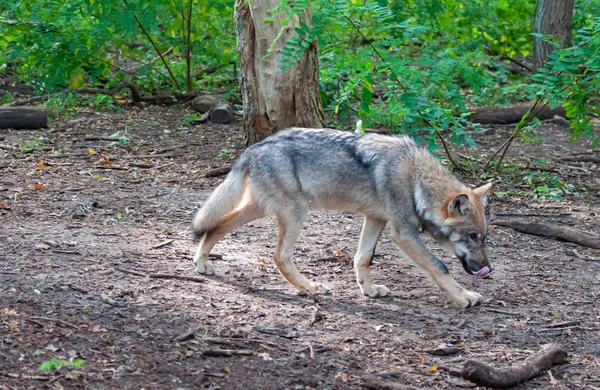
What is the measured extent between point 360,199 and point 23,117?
23.0 feet

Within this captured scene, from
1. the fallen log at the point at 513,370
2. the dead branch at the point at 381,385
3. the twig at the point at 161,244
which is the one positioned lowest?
the twig at the point at 161,244

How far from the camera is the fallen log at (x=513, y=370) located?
464cm

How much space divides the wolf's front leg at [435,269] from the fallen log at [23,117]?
7259 millimetres

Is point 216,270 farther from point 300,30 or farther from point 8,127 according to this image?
point 8,127

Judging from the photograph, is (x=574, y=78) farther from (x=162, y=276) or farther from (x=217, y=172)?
(x=162, y=276)

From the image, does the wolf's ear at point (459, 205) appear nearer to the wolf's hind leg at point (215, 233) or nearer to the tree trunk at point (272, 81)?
the wolf's hind leg at point (215, 233)

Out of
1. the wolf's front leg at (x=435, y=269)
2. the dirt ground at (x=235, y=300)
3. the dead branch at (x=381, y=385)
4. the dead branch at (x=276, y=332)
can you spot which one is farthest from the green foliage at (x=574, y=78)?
the dead branch at (x=381, y=385)

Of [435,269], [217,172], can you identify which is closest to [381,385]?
[435,269]

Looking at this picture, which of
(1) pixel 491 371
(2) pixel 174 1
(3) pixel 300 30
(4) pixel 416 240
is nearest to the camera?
(1) pixel 491 371

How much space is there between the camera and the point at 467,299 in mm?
6004

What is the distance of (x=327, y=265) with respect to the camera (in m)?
7.07

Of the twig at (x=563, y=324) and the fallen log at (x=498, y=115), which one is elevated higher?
the fallen log at (x=498, y=115)

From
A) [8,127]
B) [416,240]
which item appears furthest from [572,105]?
[8,127]

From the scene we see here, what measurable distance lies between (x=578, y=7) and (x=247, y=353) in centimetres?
1268
